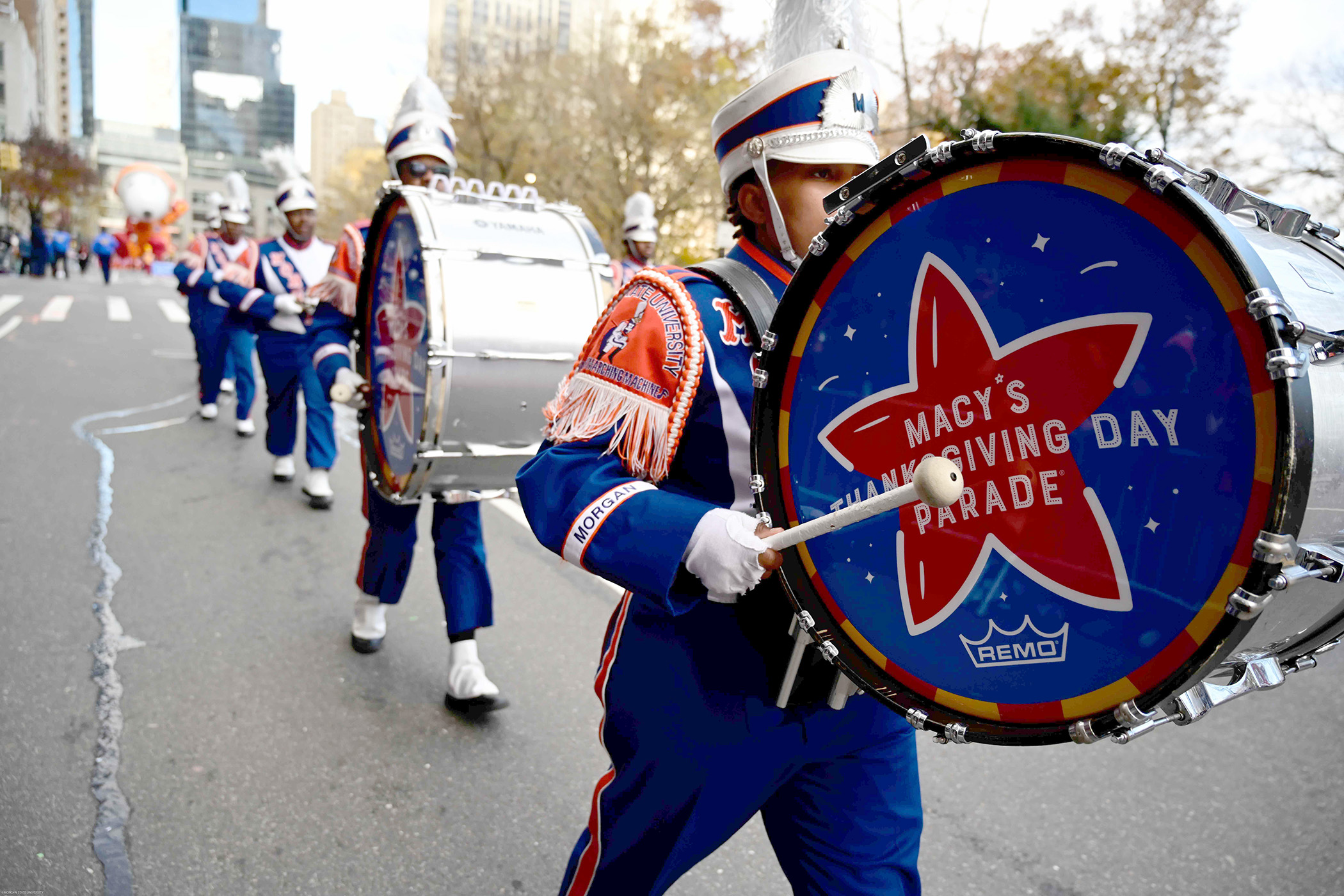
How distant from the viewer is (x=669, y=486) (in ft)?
5.23

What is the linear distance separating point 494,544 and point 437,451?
8.83 feet

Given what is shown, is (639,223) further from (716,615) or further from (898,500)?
(898,500)

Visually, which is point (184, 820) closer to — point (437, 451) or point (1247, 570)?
point (437, 451)

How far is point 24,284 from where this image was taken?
2803cm

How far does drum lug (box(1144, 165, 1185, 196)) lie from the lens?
91cm

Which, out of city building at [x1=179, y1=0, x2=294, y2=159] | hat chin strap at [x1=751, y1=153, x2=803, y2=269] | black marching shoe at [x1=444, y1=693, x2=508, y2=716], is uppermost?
city building at [x1=179, y1=0, x2=294, y2=159]

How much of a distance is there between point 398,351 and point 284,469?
387 cm

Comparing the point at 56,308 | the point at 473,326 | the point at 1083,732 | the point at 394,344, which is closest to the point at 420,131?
the point at 394,344

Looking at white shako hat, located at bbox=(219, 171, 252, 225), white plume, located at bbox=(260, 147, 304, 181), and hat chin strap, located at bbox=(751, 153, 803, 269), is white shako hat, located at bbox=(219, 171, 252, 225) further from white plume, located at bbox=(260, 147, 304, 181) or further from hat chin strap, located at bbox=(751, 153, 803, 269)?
hat chin strap, located at bbox=(751, 153, 803, 269)

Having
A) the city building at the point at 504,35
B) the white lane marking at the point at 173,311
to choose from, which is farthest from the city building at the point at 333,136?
the white lane marking at the point at 173,311

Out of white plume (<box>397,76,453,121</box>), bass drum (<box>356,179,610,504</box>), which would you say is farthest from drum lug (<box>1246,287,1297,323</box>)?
white plume (<box>397,76,453,121</box>)

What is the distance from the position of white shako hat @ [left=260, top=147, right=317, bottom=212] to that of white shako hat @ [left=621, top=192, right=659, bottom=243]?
3.32 meters

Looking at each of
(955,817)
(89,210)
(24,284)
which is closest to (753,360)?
(955,817)

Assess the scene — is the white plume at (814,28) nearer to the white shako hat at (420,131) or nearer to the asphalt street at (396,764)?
the asphalt street at (396,764)
